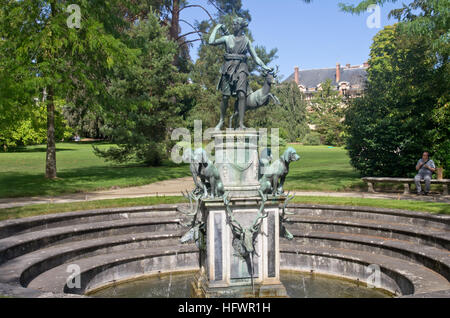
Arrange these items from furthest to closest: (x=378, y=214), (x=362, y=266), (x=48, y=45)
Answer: (x=48, y=45) < (x=378, y=214) < (x=362, y=266)

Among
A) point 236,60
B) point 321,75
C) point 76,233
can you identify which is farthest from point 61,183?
point 321,75

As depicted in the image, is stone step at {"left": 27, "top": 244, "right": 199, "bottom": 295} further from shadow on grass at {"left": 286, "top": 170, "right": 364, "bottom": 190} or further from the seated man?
the seated man

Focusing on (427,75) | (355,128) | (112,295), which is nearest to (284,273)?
(112,295)

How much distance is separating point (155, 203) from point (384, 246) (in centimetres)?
616

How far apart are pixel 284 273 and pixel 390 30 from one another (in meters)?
48.5

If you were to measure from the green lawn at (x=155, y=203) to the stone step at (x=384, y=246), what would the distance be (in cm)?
201

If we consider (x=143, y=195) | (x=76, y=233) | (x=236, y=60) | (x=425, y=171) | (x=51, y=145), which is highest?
(x=236, y=60)

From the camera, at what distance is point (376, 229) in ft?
32.3

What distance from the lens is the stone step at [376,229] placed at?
8664mm

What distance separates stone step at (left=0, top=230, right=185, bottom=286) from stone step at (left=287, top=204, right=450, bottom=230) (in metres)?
3.60

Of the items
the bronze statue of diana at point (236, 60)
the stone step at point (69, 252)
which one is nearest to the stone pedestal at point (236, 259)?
the bronze statue of diana at point (236, 60)

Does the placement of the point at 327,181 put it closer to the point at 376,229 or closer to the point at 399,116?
the point at 399,116

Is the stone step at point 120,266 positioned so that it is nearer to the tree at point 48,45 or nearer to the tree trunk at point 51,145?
the tree at point 48,45

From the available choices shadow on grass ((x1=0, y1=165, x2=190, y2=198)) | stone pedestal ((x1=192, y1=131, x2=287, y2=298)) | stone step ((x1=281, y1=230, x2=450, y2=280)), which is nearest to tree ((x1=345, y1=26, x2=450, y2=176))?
stone step ((x1=281, y1=230, x2=450, y2=280))
